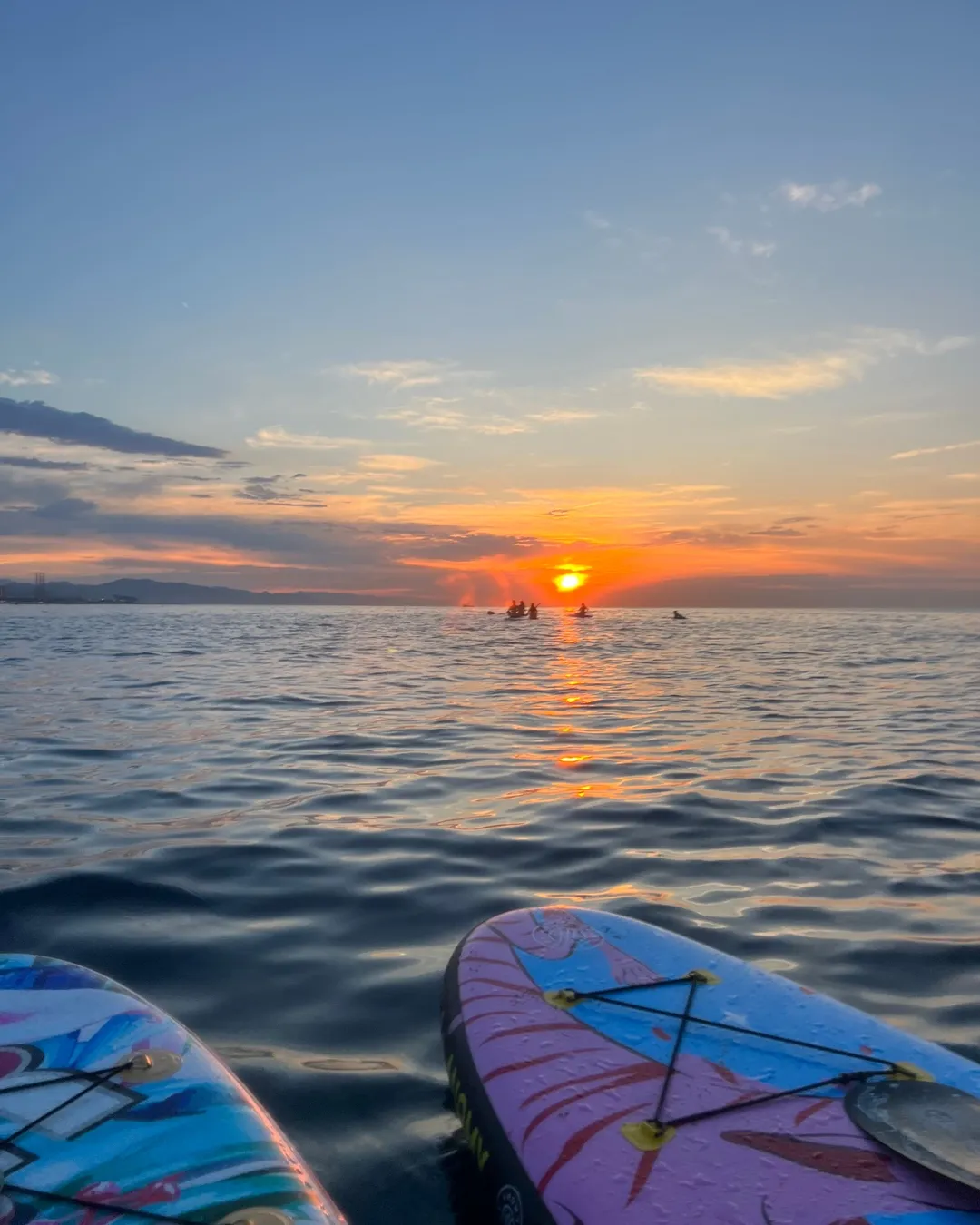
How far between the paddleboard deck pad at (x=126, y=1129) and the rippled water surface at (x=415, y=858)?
0.60m

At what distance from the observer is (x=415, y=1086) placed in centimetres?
373

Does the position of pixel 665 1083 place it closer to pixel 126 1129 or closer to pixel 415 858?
pixel 126 1129

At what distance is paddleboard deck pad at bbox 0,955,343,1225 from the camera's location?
2.42m

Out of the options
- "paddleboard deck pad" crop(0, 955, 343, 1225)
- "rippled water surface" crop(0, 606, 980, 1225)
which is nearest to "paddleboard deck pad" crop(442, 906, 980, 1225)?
"rippled water surface" crop(0, 606, 980, 1225)

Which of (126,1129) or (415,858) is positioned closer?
(126,1129)

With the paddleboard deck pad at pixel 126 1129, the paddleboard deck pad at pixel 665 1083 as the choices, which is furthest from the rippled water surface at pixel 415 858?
the paddleboard deck pad at pixel 126 1129

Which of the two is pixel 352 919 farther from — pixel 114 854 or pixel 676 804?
pixel 676 804

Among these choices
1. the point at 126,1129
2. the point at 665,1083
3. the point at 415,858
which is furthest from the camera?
the point at 415,858

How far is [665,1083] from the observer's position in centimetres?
303

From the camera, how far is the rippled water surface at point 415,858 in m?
4.09

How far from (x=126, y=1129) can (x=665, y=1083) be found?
1.74 meters

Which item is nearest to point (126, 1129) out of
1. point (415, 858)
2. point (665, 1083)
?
point (665, 1083)

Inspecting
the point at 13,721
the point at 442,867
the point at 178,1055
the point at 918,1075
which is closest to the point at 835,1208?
the point at 918,1075

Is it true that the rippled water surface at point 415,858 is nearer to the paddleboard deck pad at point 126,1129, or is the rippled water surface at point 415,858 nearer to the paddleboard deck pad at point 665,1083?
the paddleboard deck pad at point 665,1083
